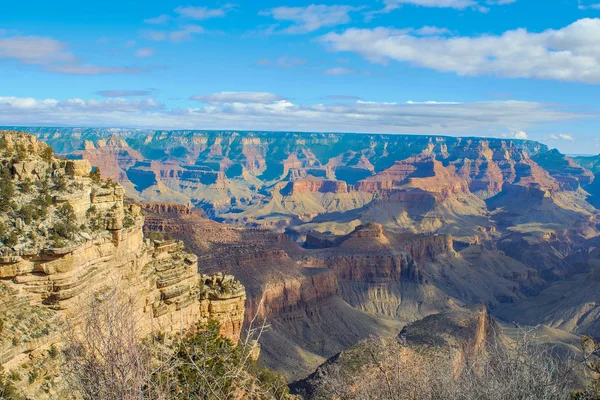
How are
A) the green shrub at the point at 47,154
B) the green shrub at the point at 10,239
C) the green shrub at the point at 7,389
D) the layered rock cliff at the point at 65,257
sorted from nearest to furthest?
1. the green shrub at the point at 7,389
2. the layered rock cliff at the point at 65,257
3. the green shrub at the point at 10,239
4. the green shrub at the point at 47,154

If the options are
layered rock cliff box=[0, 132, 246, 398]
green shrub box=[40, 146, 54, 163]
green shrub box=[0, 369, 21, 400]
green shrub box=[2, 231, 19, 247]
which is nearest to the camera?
green shrub box=[0, 369, 21, 400]

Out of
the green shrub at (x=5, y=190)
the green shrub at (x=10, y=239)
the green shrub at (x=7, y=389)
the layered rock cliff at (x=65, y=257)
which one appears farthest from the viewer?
the green shrub at (x=5, y=190)

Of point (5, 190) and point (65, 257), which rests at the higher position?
point (5, 190)

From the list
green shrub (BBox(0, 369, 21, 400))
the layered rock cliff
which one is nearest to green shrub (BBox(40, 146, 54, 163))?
the layered rock cliff

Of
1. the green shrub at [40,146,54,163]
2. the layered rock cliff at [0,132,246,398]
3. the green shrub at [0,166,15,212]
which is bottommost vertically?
the layered rock cliff at [0,132,246,398]

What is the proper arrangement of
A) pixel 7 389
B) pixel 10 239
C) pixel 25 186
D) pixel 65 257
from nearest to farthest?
pixel 7 389 → pixel 10 239 → pixel 65 257 → pixel 25 186

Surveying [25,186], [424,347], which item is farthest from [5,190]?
[424,347]

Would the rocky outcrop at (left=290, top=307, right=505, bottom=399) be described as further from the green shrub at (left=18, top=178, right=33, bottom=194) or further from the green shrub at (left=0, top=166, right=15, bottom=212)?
the green shrub at (left=0, top=166, right=15, bottom=212)

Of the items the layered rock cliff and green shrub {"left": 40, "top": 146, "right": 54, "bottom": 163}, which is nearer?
the layered rock cliff

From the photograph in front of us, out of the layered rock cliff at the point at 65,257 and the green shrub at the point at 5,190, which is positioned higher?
the green shrub at the point at 5,190

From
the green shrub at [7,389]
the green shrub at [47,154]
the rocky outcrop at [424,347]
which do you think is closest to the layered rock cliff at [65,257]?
the green shrub at [47,154]

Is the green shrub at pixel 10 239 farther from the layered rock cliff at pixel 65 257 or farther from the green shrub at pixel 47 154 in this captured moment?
the green shrub at pixel 47 154

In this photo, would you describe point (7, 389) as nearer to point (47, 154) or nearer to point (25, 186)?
point (25, 186)

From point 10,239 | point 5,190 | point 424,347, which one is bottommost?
point 424,347
